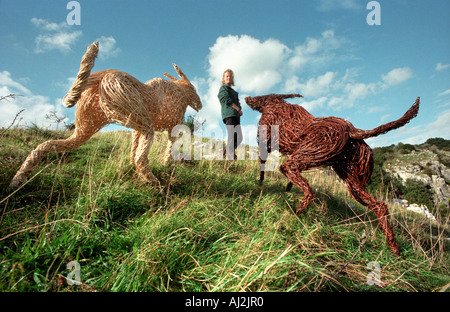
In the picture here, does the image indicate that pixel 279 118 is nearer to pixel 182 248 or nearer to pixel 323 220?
pixel 323 220

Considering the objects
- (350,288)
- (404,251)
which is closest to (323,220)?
(404,251)

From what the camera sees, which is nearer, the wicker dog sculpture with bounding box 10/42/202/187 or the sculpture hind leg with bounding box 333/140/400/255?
the wicker dog sculpture with bounding box 10/42/202/187

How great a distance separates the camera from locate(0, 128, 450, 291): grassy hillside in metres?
1.33

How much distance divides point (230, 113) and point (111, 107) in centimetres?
247

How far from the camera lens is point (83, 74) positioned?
6.90 ft

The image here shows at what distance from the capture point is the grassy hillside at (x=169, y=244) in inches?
52.2

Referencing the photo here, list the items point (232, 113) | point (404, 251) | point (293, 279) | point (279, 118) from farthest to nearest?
1. point (232, 113)
2. point (279, 118)
3. point (404, 251)
4. point (293, 279)

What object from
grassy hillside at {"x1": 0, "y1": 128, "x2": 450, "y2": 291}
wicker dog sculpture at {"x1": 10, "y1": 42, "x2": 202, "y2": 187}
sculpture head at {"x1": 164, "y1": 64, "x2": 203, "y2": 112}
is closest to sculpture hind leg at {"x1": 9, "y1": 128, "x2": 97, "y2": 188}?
wicker dog sculpture at {"x1": 10, "y1": 42, "x2": 202, "y2": 187}

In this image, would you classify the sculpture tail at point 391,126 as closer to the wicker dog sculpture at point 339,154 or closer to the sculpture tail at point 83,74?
the wicker dog sculpture at point 339,154

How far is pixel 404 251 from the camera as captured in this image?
2.48 m

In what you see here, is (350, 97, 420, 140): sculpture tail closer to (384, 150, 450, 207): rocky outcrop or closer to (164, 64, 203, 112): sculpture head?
(164, 64, 203, 112): sculpture head

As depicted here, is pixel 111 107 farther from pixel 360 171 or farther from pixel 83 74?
pixel 360 171

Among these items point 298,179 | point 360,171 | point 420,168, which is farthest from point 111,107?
point 420,168
